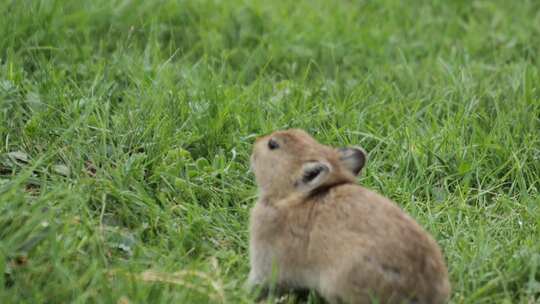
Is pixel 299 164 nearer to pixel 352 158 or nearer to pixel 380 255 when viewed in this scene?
pixel 352 158

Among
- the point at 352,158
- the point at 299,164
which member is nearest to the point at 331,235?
the point at 299,164

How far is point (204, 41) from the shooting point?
26.8 ft

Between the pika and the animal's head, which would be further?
the animal's head

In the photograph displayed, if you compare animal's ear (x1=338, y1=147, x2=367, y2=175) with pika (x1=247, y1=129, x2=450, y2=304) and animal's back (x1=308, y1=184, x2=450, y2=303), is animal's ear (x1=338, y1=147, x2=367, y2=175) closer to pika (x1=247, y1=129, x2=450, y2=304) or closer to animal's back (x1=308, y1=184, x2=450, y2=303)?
pika (x1=247, y1=129, x2=450, y2=304)

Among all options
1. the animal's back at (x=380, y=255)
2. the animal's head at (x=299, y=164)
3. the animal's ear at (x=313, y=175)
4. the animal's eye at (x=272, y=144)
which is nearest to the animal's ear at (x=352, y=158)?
the animal's head at (x=299, y=164)

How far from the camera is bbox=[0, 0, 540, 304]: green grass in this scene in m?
4.98

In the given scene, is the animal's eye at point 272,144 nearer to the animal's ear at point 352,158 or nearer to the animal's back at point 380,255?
the animal's ear at point 352,158

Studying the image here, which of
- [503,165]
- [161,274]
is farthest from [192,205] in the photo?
[503,165]

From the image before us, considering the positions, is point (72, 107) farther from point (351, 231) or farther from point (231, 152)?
→ point (351, 231)

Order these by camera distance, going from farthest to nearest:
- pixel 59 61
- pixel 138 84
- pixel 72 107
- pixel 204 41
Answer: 1. pixel 204 41
2. pixel 59 61
3. pixel 138 84
4. pixel 72 107

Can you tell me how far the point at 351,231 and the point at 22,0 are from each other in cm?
Result: 379

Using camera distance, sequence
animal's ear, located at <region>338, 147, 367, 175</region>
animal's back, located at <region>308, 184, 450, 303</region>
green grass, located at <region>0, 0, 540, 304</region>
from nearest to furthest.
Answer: animal's back, located at <region>308, 184, 450, 303</region> < green grass, located at <region>0, 0, 540, 304</region> < animal's ear, located at <region>338, 147, 367, 175</region>

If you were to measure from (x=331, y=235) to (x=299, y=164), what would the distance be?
21.8 inches

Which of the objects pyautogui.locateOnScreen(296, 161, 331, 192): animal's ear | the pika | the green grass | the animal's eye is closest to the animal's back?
the pika
